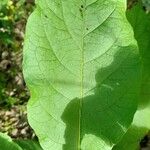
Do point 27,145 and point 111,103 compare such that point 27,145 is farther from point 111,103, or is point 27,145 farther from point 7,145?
point 111,103

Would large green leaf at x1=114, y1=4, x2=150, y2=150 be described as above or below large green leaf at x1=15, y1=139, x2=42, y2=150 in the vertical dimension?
above

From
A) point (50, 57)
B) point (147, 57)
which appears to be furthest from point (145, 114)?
point (50, 57)

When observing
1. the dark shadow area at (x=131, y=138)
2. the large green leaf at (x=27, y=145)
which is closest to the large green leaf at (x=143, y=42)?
the dark shadow area at (x=131, y=138)

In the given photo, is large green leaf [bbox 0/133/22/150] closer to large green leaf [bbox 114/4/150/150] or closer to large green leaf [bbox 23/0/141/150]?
large green leaf [bbox 23/0/141/150]

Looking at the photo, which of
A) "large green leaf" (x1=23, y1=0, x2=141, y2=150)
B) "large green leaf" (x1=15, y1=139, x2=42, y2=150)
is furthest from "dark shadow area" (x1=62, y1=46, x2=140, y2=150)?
"large green leaf" (x1=15, y1=139, x2=42, y2=150)

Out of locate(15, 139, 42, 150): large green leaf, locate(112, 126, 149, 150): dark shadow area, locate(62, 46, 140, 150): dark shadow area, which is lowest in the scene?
locate(15, 139, 42, 150): large green leaf

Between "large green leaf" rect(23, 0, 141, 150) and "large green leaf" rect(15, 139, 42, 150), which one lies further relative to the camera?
"large green leaf" rect(15, 139, 42, 150)

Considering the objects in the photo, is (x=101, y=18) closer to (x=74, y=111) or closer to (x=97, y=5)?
(x=97, y=5)

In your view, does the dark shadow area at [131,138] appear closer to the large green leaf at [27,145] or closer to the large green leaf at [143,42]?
the large green leaf at [143,42]
